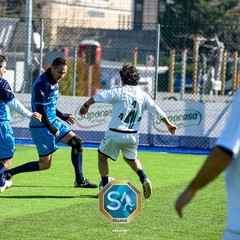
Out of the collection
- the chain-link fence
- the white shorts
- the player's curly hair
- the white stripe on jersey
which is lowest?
the chain-link fence

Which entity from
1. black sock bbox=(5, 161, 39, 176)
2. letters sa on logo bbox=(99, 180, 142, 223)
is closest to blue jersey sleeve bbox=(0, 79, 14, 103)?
black sock bbox=(5, 161, 39, 176)

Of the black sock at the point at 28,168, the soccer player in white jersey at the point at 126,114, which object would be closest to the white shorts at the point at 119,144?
the soccer player in white jersey at the point at 126,114

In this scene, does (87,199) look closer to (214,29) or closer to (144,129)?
(144,129)

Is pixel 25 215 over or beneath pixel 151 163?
over

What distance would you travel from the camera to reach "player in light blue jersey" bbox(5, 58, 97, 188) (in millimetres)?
11977

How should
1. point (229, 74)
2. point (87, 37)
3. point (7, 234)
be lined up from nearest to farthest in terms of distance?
point (7, 234)
point (229, 74)
point (87, 37)

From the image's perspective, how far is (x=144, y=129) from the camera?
20359 mm

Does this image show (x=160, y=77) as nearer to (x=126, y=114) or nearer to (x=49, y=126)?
(x=49, y=126)

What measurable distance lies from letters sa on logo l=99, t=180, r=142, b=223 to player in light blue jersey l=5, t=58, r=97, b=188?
10.2 feet

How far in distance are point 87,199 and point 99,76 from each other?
51.7 feet

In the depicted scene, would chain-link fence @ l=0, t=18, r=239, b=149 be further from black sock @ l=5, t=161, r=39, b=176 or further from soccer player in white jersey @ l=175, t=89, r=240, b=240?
soccer player in white jersey @ l=175, t=89, r=240, b=240

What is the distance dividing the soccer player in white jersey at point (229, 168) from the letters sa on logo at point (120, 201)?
4140mm

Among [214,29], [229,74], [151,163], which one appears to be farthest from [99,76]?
[151,163]

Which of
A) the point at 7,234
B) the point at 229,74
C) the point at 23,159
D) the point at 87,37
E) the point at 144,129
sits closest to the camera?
the point at 7,234
